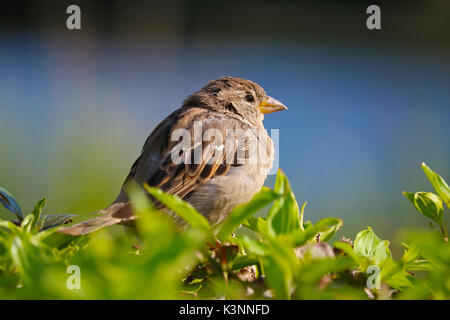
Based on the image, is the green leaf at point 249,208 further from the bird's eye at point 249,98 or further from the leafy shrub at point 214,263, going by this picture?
the bird's eye at point 249,98

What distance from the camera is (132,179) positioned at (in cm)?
186

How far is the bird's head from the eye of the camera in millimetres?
2473

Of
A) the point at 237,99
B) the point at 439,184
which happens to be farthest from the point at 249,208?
the point at 237,99

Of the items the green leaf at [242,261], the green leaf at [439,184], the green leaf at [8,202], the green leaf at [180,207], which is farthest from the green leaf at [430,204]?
the green leaf at [8,202]

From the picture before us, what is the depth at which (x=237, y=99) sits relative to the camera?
254 centimetres

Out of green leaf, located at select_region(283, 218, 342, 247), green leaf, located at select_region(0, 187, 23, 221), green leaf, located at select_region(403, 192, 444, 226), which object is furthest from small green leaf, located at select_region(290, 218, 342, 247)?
green leaf, located at select_region(0, 187, 23, 221)

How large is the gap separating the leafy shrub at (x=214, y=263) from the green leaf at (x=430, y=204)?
3cm

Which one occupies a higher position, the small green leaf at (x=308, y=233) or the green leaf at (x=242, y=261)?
the small green leaf at (x=308, y=233)

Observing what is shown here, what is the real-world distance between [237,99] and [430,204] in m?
1.74

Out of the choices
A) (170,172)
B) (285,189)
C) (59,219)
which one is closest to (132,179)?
(170,172)

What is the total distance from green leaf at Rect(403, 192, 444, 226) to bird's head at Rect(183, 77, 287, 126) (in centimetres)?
164

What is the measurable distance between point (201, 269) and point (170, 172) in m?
1.01

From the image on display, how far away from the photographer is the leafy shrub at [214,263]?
0.49 meters
